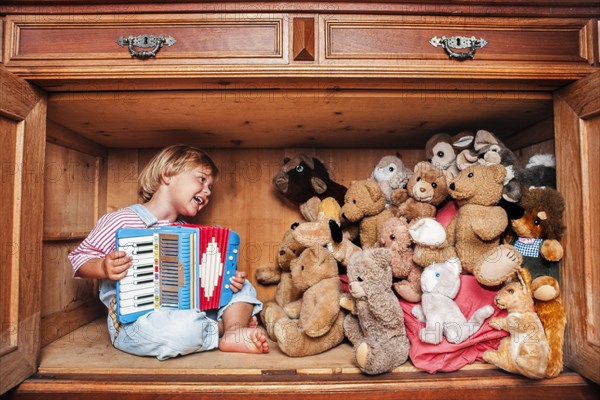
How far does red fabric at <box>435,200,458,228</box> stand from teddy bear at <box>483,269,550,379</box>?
225 mm

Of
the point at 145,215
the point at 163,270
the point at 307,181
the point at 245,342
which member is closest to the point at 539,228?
the point at 307,181

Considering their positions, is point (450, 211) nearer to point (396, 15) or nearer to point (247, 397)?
point (396, 15)

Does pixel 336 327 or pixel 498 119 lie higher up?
pixel 498 119

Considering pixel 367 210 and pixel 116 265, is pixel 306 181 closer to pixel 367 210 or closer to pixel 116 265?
pixel 367 210

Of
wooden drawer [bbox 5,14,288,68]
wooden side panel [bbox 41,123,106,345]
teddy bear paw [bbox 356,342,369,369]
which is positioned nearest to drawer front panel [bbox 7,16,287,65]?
wooden drawer [bbox 5,14,288,68]

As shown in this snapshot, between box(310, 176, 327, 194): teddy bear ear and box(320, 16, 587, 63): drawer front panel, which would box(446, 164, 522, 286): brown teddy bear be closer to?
box(320, 16, 587, 63): drawer front panel

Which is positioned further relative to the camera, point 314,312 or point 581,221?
point 314,312

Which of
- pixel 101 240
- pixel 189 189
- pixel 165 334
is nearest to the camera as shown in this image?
pixel 165 334

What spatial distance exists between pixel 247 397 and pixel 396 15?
92cm

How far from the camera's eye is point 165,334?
919mm

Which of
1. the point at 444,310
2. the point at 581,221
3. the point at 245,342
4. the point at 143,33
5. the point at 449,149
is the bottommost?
the point at 245,342

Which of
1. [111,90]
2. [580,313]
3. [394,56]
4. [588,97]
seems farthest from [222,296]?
[588,97]

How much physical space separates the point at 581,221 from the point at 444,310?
0.37m

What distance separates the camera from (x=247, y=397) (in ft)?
2.65
